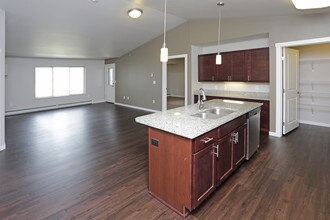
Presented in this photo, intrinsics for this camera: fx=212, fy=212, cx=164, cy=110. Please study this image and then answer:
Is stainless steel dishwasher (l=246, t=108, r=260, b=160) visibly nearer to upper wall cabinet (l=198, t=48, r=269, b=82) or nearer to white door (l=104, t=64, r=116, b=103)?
upper wall cabinet (l=198, t=48, r=269, b=82)

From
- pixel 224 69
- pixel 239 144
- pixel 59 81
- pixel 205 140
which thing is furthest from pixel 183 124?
pixel 59 81

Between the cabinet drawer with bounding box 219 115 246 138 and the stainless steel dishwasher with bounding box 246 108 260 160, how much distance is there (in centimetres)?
25

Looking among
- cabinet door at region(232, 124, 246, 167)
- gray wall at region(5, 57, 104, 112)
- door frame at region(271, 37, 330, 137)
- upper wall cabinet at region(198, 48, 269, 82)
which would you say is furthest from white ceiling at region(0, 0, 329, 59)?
cabinet door at region(232, 124, 246, 167)

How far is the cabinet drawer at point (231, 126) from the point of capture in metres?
2.40

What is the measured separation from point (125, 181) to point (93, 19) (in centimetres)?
410

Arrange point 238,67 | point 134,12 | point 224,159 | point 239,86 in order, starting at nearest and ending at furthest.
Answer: point 224,159
point 134,12
point 238,67
point 239,86

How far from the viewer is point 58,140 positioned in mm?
4473

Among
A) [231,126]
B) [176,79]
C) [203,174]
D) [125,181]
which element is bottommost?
[125,181]

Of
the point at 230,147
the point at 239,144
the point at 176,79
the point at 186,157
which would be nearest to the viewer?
the point at 186,157

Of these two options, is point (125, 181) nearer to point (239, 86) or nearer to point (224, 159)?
point (224, 159)

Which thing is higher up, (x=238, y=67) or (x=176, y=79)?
(x=176, y=79)

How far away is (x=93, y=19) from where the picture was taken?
5.13 m

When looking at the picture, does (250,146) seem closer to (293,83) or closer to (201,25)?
(293,83)

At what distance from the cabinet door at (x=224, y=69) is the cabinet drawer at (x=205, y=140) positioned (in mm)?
3888
